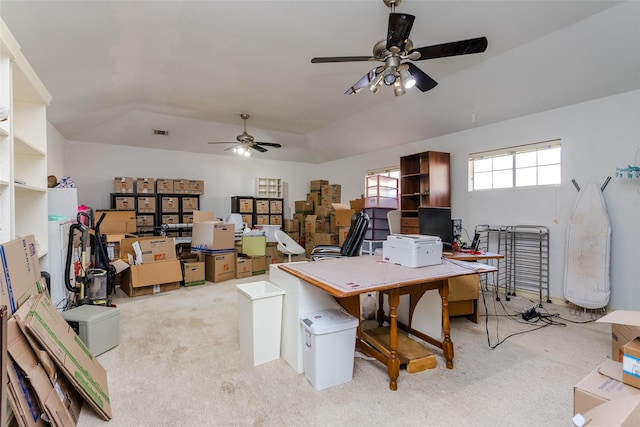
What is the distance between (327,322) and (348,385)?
457 millimetres

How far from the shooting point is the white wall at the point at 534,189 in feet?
10.4

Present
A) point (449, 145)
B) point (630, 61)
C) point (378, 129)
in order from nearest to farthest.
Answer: point (630, 61), point (449, 145), point (378, 129)

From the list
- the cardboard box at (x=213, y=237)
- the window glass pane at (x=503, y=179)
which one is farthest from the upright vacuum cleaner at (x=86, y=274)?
the window glass pane at (x=503, y=179)

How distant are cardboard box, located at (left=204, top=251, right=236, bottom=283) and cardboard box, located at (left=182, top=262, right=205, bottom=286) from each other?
0.59 feet

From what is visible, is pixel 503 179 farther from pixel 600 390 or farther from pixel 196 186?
pixel 196 186

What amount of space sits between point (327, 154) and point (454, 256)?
206 inches

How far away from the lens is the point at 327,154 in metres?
7.59

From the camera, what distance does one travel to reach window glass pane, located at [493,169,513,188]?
4.28 m

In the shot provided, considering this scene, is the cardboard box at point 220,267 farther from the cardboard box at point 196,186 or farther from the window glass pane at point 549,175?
the window glass pane at point 549,175

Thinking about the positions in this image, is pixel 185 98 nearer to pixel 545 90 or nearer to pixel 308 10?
pixel 308 10

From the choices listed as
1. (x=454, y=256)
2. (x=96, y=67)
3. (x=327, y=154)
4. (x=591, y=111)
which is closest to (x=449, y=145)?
(x=591, y=111)

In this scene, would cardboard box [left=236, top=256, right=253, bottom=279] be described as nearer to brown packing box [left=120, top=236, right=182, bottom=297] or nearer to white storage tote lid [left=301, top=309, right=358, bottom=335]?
brown packing box [left=120, top=236, right=182, bottom=297]

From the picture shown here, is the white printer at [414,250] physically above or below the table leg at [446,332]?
above

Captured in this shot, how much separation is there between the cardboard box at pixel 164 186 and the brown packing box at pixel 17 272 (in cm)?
448
